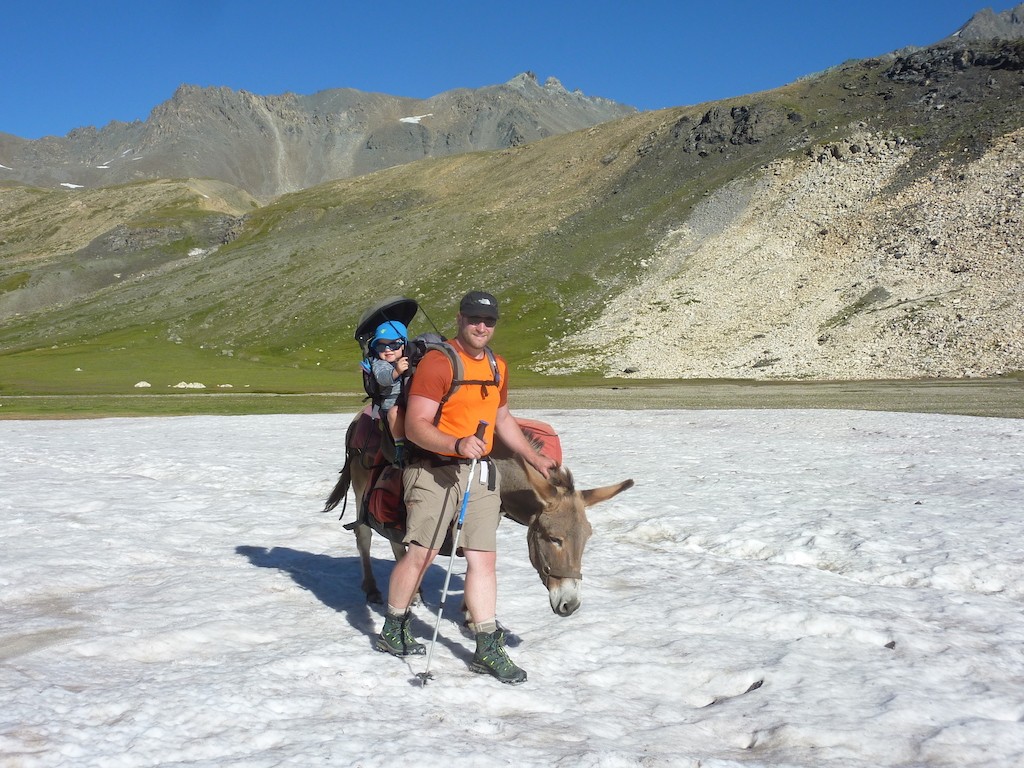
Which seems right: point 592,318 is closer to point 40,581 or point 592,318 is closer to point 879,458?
point 879,458

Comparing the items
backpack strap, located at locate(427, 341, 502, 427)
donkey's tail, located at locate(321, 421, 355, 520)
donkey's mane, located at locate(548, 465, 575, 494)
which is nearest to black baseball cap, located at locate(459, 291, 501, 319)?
backpack strap, located at locate(427, 341, 502, 427)

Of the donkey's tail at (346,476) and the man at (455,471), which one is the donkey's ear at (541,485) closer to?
the man at (455,471)

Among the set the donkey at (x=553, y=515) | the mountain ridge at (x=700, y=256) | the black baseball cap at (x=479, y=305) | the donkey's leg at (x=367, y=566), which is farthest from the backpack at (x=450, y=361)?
the mountain ridge at (x=700, y=256)

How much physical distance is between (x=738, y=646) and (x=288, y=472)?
475 inches

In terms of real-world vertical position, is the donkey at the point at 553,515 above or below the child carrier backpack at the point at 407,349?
below

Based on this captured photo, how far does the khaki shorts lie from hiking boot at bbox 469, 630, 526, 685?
31.7 inches

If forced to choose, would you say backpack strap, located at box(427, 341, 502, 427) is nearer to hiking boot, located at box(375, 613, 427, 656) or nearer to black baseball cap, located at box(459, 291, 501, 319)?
black baseball cap, located at box(459, 291, 501, 319)

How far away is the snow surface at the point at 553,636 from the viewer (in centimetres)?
570

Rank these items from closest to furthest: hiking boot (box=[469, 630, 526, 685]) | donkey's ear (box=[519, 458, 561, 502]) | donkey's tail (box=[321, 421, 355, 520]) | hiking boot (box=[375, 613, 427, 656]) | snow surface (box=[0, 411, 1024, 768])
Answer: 1. snow surface (box=[0, 411, 1024, 768])
2. hiking boot (box=[469, 630, 526, 685])
3. donkey's ear (box=[519, 458, 561, 502])
4. hiking boot (box=[375, 613, 427, 656])
5. donkey's tail (box=[321, 421, 355, 520])

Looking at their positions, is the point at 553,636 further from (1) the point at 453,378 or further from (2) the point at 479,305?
(2) the point at 479,305

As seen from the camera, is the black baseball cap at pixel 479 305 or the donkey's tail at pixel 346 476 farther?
the donkey's tail at pixel 346 476

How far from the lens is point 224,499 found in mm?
14562

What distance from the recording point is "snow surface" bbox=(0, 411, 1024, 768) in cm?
570

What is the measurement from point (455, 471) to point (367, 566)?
2.55 meters
